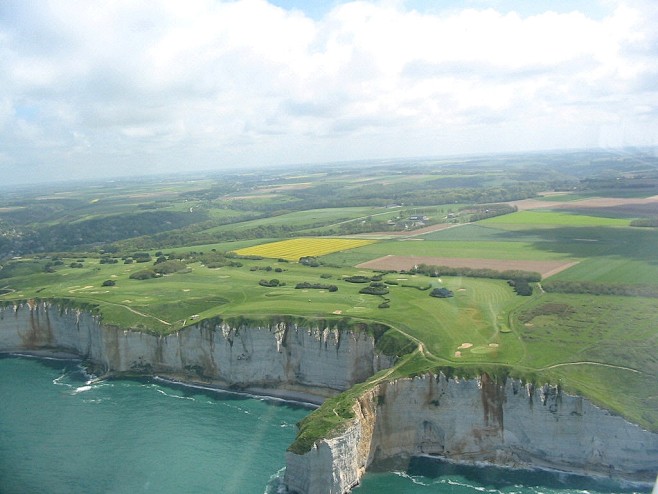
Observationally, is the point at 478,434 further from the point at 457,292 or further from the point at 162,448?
the point at 162,448

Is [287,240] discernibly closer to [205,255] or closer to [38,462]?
[205,255]

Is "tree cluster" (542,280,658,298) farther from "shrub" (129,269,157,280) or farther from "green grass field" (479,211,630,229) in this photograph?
"shrub" (129,269,157,280)

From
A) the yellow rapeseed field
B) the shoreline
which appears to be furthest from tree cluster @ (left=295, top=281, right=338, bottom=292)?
the yellow rapeseed field

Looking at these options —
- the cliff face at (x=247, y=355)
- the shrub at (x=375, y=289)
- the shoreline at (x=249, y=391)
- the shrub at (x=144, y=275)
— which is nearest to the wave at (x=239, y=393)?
the shoreline at (x=249, y=391)

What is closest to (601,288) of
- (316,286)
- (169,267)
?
(316,286)

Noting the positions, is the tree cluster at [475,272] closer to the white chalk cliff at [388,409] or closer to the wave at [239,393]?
the white chalk cliff at [388,409]

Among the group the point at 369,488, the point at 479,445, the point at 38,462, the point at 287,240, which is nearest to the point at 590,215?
the point at 287,240
